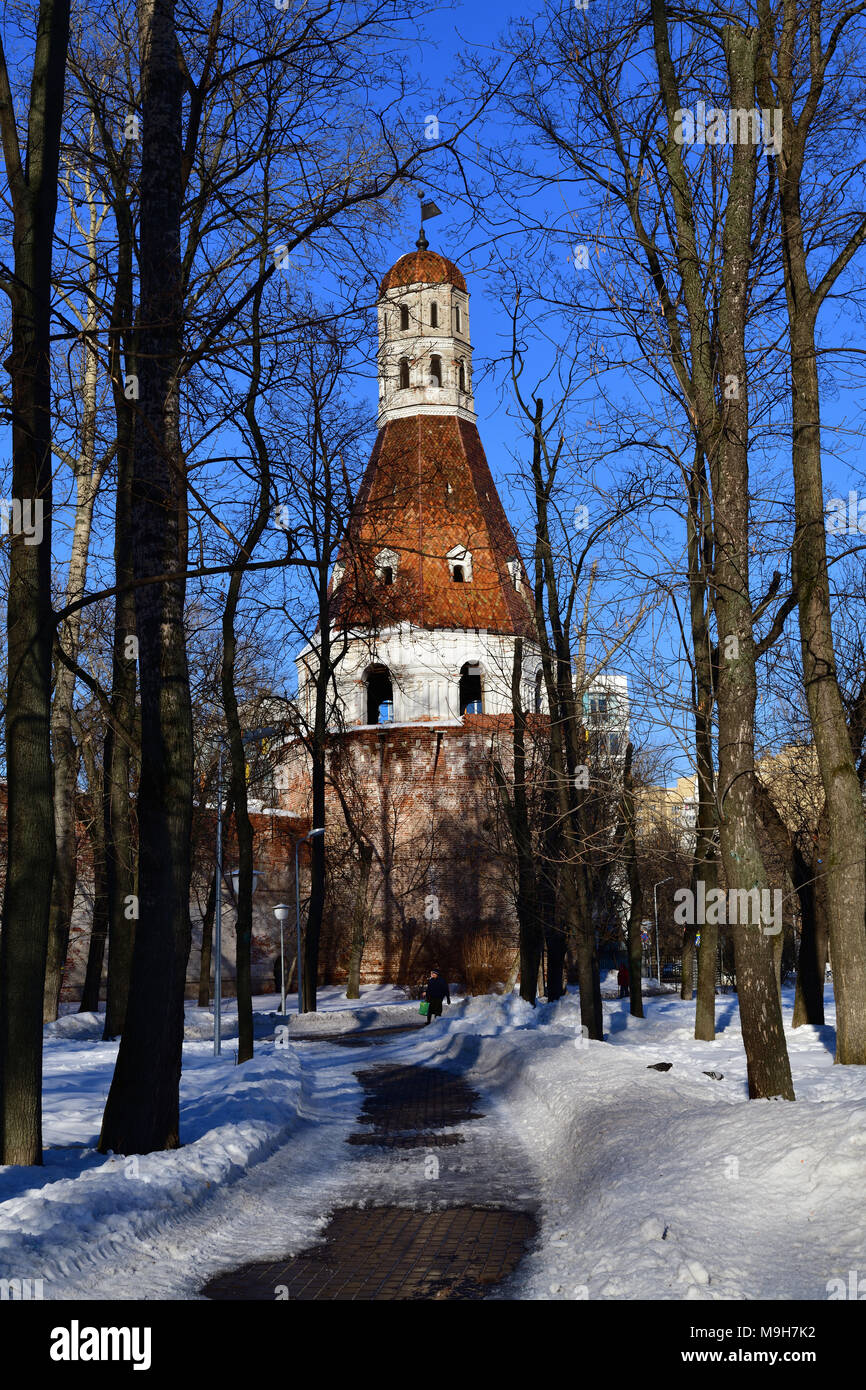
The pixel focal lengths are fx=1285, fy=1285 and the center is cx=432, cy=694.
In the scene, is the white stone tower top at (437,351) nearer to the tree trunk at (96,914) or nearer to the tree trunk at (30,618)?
the tree trunk at (96,914)

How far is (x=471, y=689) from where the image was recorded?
50.0 meters

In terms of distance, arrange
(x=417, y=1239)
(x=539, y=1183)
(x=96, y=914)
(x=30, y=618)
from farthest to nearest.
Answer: (x=96, y=914)
(x=539, y=1183)
(x=30, y=618)
(x=417, y=1239)

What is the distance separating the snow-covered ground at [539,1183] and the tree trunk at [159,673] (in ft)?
1.96

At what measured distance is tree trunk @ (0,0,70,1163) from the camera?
9.34 m

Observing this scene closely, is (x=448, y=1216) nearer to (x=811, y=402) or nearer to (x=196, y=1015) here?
(x=811, y=402)

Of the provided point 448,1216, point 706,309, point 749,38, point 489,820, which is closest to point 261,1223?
point 448,1216

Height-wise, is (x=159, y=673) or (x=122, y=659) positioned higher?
(x=122, y=659)

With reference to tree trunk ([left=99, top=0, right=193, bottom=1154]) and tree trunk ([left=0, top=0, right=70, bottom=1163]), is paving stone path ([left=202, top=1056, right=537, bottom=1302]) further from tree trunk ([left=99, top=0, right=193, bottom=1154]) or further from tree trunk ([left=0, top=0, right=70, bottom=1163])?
tree trunk ([left=0, top=0, right=70, bottom=1163])

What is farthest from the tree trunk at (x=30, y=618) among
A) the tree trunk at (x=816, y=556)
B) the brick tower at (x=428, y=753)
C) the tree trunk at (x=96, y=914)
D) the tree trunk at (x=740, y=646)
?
the brick tower at (x=428, y=753)

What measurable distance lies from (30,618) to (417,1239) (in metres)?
5.21

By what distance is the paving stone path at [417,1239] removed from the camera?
22.9 feet

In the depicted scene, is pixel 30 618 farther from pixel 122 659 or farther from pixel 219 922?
pixel 219 922

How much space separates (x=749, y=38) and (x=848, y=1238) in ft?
34.3

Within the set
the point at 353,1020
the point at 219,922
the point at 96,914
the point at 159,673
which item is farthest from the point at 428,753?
the point at 159,673
